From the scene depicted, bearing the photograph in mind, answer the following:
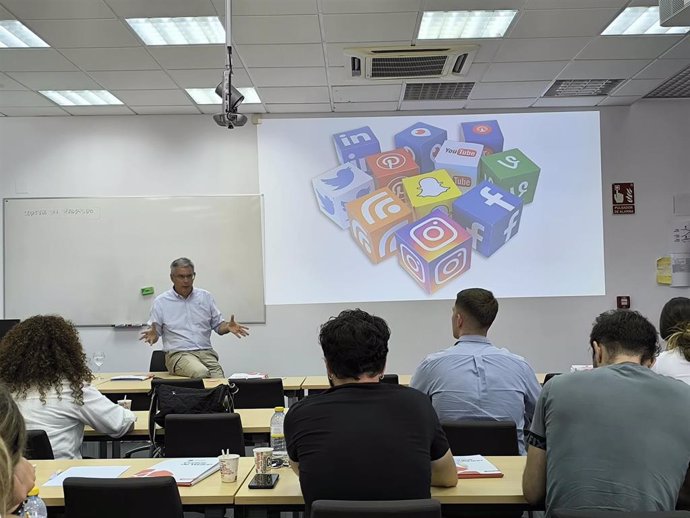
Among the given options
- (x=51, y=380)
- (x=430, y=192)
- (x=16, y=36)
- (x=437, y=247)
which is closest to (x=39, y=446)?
(x=51, y=380)

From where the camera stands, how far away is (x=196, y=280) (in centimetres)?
664

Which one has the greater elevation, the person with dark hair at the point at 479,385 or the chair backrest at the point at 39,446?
the person with dark hair at the point at 479,385

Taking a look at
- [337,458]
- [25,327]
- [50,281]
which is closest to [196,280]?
[50,281]

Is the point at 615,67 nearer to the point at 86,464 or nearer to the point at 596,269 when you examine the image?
the point at 596,269

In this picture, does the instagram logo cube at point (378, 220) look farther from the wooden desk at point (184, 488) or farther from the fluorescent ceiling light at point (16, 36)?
the wooden desk at point (184, 488)

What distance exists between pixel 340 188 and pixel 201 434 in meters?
4.15

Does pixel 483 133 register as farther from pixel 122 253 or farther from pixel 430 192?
pixel 122 253

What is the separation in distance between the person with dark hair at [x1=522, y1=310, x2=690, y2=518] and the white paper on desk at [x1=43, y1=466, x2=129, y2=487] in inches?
63.7

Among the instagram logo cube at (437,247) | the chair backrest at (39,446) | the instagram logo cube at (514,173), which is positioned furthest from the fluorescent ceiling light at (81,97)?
the chair backrest at (39,446)

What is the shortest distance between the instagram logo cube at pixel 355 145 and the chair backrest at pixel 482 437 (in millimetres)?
4482

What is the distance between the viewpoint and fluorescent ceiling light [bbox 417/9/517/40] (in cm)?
436

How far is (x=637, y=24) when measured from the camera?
460cm

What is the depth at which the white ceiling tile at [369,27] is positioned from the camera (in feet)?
14.2

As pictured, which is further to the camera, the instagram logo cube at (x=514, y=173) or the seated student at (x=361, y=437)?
the instagram logo cube at (x=514, y=173)
